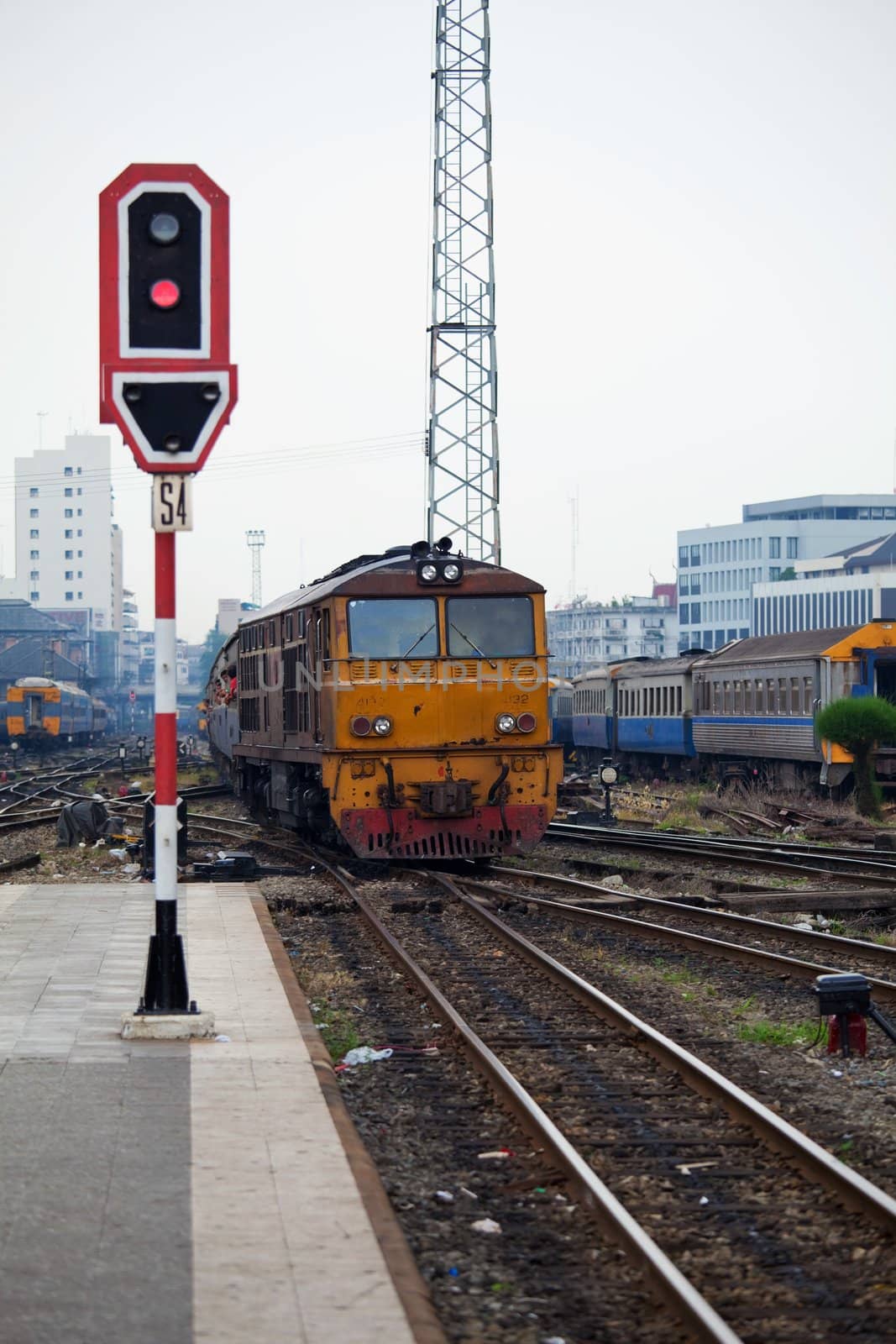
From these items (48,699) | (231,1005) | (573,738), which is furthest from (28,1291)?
(48,699)

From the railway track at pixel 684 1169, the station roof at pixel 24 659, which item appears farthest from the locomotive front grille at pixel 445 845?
the station roof at pixel 24 659

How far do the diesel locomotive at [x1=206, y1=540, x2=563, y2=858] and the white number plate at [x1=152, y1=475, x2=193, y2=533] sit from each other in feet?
28.2

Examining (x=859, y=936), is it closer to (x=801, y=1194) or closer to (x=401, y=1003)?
(x=401, y=1003)

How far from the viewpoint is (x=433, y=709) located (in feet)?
56.4

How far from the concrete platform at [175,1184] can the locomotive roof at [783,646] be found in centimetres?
2145

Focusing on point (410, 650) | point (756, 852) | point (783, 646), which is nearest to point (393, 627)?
point (410, 650)

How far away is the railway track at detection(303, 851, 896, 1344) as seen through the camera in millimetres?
5000

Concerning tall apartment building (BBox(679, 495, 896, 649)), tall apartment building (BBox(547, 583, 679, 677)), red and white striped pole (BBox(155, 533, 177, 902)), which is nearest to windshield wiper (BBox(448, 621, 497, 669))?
red and white striped pole (BBox(155, 533, 177, 902))

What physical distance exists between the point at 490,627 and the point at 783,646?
1606 cm

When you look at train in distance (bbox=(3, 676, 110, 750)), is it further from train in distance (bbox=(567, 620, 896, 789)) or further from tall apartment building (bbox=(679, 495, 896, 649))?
tall apartment building (bbox=(679, 495, 896, 649))

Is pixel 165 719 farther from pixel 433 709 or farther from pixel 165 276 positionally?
pixel 433 709

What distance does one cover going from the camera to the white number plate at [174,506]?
8.35 meters

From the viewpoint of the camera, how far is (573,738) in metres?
48.3

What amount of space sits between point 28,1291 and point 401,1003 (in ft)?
19.0
